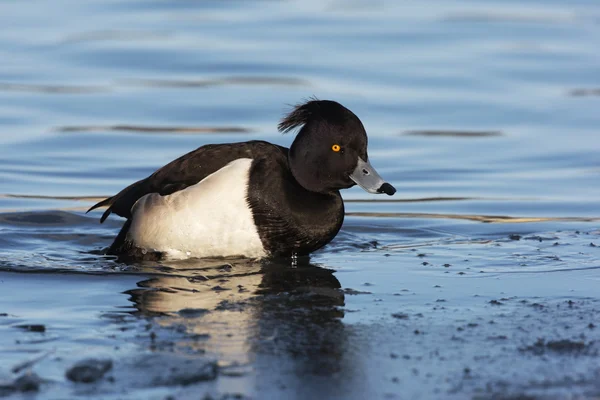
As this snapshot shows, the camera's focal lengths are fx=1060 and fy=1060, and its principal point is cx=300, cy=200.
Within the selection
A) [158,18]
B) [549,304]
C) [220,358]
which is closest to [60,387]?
[220,358]

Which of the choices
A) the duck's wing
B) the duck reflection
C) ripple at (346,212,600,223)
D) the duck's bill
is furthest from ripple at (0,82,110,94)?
the duck's bill

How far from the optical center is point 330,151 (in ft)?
23.0

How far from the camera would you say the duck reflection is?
487 cm

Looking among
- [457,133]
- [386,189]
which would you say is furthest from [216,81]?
[386,189]

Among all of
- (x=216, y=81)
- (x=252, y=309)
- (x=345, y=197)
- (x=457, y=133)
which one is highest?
(x=216, y=81)

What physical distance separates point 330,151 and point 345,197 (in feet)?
9.12

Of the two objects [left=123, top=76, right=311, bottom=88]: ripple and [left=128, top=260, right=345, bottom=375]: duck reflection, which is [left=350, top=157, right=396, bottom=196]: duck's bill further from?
[left=123, top=76, right=311, bottom=88]: ripple

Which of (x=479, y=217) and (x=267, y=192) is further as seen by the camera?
(x=479, y=217)

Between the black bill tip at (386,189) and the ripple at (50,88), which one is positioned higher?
the ripple at (50,88)

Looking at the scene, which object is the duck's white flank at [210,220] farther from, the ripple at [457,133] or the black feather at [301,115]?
the ripple at [457,133]

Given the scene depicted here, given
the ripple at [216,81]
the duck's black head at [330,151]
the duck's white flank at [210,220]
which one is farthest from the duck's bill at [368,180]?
the ripple at [216,81]

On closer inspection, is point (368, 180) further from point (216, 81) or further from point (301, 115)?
point (216, 81)

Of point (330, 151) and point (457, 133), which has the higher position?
point (457, 133)

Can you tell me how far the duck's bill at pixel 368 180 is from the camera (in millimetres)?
6973
